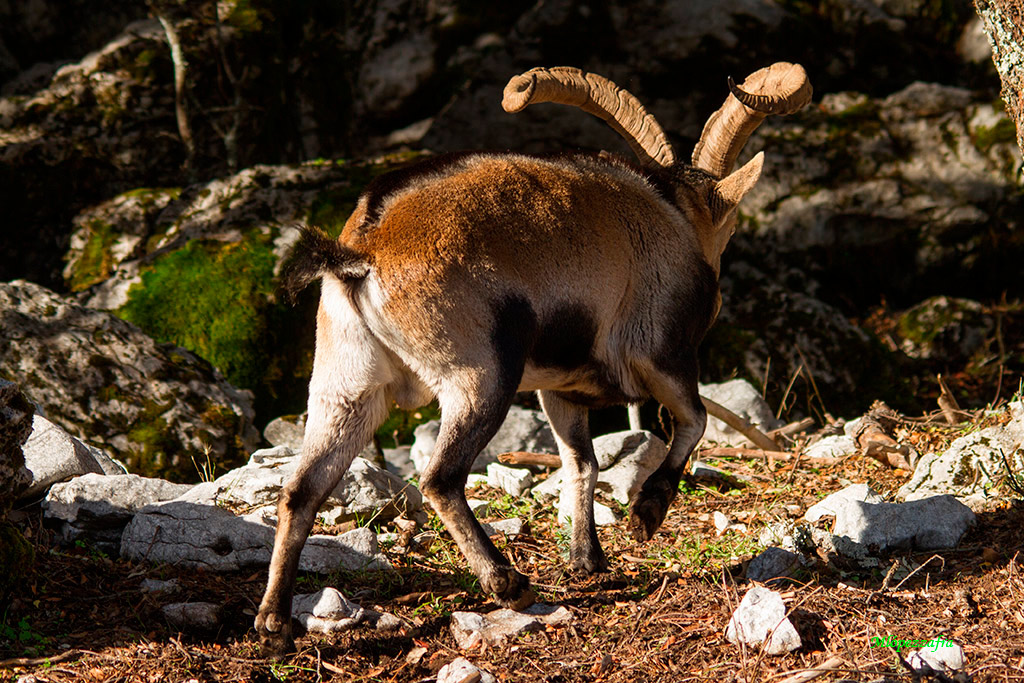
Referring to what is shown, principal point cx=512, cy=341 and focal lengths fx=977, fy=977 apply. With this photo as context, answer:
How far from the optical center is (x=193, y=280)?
25.5ft

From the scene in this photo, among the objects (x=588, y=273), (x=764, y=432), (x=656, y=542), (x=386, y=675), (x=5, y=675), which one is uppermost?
(x=588, y=273)

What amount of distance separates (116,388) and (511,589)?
3.45m

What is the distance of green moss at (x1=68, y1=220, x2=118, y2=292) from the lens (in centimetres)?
850

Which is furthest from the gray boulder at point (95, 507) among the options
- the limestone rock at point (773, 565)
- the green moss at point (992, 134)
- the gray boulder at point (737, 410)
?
the green moss at point (992, 134)

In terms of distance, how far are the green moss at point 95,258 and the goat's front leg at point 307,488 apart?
497cm

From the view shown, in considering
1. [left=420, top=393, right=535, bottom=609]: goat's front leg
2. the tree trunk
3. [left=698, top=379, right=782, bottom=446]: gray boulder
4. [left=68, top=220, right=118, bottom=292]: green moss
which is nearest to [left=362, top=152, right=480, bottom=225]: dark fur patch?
[left=420, top=393, right=535, bottom=609]: goat's front leg

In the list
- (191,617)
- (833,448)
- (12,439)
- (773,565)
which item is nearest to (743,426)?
(833,448)

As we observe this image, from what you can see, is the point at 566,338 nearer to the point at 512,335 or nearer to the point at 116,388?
the point at 512,335

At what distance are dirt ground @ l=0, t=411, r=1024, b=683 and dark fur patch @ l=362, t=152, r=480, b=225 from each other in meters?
1.78

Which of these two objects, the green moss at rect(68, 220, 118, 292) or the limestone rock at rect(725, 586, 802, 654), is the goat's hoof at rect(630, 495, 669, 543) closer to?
the limestone rock at rect(725, 586, 802, 654)

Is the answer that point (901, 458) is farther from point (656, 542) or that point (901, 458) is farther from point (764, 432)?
point (656, 542)

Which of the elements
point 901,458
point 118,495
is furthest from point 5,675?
point 901,458

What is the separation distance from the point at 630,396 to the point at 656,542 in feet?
2.94

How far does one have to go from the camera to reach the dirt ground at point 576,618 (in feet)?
12.7
